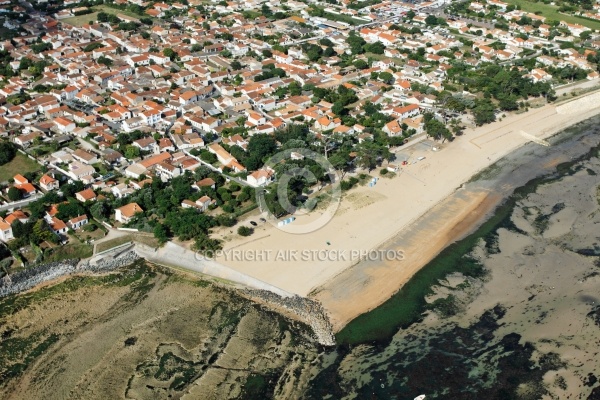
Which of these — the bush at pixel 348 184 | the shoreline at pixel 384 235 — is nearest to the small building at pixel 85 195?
the shoreline at pixel 384 235

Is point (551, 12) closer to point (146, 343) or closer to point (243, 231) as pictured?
point (243, 231)

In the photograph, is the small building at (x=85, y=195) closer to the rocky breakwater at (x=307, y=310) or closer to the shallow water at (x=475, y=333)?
the rocky breakwater at (x=307, y=310)

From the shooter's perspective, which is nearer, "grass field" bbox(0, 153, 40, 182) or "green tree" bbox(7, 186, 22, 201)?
"green tree" bbox(7, 186, 22, 201)

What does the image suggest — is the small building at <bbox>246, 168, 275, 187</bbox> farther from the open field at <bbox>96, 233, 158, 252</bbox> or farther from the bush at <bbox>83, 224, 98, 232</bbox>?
the bush at <bbox>83, 224, 98, 232</bbox>

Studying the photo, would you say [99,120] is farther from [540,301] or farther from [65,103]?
[540,301]

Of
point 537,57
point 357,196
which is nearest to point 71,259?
point 357,196

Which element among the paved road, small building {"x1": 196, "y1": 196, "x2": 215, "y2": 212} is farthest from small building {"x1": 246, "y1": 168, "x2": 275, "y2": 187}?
the paved road
